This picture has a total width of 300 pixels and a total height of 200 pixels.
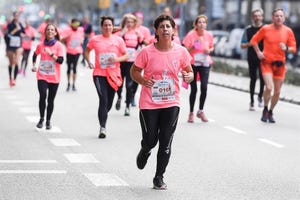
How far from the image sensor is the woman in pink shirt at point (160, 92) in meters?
9.27

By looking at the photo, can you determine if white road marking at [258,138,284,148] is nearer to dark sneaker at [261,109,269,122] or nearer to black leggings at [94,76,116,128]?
black leggings at [94,76,116,128]

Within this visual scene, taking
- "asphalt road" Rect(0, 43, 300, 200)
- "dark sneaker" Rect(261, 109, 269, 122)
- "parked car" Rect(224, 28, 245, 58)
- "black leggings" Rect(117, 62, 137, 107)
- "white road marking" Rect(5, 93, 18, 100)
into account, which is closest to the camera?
"asphalt road" Rect(0, 43, 300, 200)

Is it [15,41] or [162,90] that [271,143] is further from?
[15,41]

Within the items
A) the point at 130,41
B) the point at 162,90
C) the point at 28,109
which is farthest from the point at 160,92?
the point at 28,109

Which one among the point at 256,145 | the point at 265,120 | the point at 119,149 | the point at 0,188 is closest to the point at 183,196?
the point at 0,188

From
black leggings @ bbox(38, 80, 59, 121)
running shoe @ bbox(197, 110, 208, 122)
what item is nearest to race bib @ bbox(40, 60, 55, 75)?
black leggings @ bbox(38, 80, 59, 121)

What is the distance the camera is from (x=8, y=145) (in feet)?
41.1

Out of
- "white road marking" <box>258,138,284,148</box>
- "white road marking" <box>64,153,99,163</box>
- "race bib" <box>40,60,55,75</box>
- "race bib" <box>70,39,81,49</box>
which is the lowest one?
"race bib" <box>70,39,81,49</box>

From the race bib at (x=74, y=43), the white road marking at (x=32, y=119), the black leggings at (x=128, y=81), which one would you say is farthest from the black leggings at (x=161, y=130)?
the race bib at (x=74, y=43)

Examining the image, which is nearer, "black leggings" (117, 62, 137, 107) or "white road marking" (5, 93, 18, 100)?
"black leggings" (117, 62, 137, 107)

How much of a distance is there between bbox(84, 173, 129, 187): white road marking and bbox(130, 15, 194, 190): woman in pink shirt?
1.51 feet

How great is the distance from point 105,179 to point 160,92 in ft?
3.65

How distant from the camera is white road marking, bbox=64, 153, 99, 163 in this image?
1118 cm

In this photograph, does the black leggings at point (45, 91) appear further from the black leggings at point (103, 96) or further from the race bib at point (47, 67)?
the black leggings at point (103, 96)
